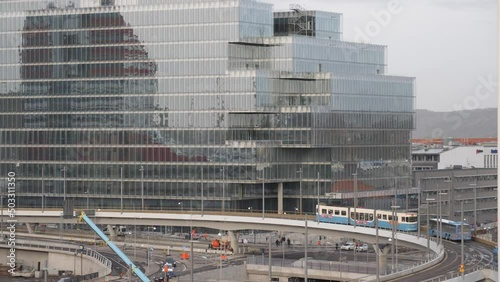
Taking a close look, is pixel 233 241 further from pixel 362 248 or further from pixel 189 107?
pixel 189 107

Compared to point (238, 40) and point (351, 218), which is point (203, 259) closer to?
point (351, 218)

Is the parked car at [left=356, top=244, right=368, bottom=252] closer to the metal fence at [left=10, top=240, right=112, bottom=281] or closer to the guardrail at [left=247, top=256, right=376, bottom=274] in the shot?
the guardrail at [left=247, top=256, right=376, bottom=274]

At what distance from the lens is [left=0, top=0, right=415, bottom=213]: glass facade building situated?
175 metres

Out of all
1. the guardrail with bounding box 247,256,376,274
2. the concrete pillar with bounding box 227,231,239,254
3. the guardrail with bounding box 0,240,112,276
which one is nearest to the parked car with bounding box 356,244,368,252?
the concrete pillar with bounding box 227,231,239,254

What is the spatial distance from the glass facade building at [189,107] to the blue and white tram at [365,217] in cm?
1916

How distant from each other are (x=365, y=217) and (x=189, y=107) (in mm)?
35325

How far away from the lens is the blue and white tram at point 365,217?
147625 mm

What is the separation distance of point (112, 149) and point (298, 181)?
88.4 ft

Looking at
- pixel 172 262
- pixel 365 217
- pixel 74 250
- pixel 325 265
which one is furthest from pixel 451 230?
pixel 74 250

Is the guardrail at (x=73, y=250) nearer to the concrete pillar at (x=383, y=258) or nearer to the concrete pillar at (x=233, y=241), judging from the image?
the concrete pillar at (x=233, y=241)

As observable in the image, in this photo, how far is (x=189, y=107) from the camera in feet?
582

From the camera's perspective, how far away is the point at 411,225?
148 metres

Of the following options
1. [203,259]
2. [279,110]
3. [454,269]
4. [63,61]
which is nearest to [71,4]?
[63,61]

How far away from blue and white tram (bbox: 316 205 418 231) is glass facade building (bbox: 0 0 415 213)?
1916 cm
